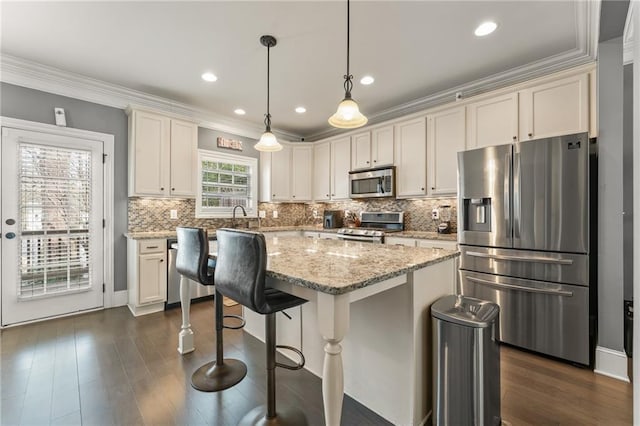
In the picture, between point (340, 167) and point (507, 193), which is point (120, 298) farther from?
point (507, 193)

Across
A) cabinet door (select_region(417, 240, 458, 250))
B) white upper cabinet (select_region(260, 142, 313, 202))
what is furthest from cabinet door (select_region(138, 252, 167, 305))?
cabinet door (select_region(417, 240, 458, 250))

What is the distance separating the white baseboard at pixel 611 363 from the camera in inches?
78.5

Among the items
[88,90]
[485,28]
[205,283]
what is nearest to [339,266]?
[205,283]

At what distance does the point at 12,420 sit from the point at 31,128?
9.23 ft

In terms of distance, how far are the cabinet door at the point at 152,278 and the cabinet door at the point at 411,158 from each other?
315 centimetres

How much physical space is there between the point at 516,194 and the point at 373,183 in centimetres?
192

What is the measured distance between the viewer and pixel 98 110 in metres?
3.39

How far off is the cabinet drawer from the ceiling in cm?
188

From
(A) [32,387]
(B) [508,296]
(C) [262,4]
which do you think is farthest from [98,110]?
(B) [508,296]

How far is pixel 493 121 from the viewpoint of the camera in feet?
9.74


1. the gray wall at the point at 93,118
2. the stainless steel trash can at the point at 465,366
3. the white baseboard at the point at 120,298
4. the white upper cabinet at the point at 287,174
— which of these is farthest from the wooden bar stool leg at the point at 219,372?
the white upper cabinet at the point at 287,174

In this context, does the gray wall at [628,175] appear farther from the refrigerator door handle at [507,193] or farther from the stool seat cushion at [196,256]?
the stool seat cushion at [196,256]

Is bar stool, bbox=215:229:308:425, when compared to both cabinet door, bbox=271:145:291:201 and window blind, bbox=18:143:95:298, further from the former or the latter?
cabinet door, bbox=271:145:291:201

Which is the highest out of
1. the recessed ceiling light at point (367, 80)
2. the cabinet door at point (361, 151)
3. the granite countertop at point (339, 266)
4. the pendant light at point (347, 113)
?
the recessed ceiling light at point (367, 80)
